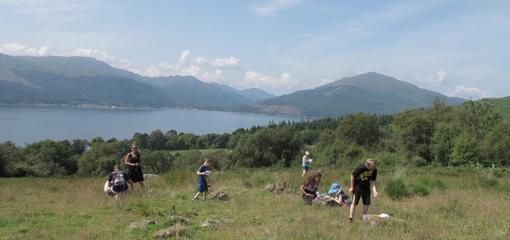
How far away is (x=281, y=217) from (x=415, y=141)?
6674 cm

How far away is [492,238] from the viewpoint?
910 cm

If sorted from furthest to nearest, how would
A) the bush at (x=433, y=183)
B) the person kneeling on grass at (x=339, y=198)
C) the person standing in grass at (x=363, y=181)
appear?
the bush at (x=433, y=183), the person kneeling on grass at (x=339, y=198), the person standing in grass at (x=363, y=181)

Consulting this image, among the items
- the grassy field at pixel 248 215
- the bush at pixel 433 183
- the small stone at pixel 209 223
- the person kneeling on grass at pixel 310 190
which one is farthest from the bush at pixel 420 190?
the small stone at pixel 209 223

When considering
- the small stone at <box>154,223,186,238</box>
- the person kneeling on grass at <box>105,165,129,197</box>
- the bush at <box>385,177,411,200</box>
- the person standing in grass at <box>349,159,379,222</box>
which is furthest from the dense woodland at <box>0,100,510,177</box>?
the small stone at <box>154,223,186,238</box>

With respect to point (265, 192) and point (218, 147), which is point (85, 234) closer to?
point (265, 192)

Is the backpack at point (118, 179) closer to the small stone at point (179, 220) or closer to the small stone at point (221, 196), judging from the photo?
the small stone at point (221, 196)

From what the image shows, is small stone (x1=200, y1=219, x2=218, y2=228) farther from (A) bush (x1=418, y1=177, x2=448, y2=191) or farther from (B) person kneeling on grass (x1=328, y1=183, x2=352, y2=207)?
(A) bush (x1=418, y1=177, x2=448, y2=191)

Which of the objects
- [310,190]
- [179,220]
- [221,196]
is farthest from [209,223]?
[221,196]

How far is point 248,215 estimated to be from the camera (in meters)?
12.2

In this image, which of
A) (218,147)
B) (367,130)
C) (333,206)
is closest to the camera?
(333,206)

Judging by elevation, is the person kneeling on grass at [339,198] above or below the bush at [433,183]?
above

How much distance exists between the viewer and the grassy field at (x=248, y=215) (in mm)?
9625

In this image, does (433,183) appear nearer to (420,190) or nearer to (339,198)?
(420,190)

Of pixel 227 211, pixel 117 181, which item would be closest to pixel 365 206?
pixel 227 211
